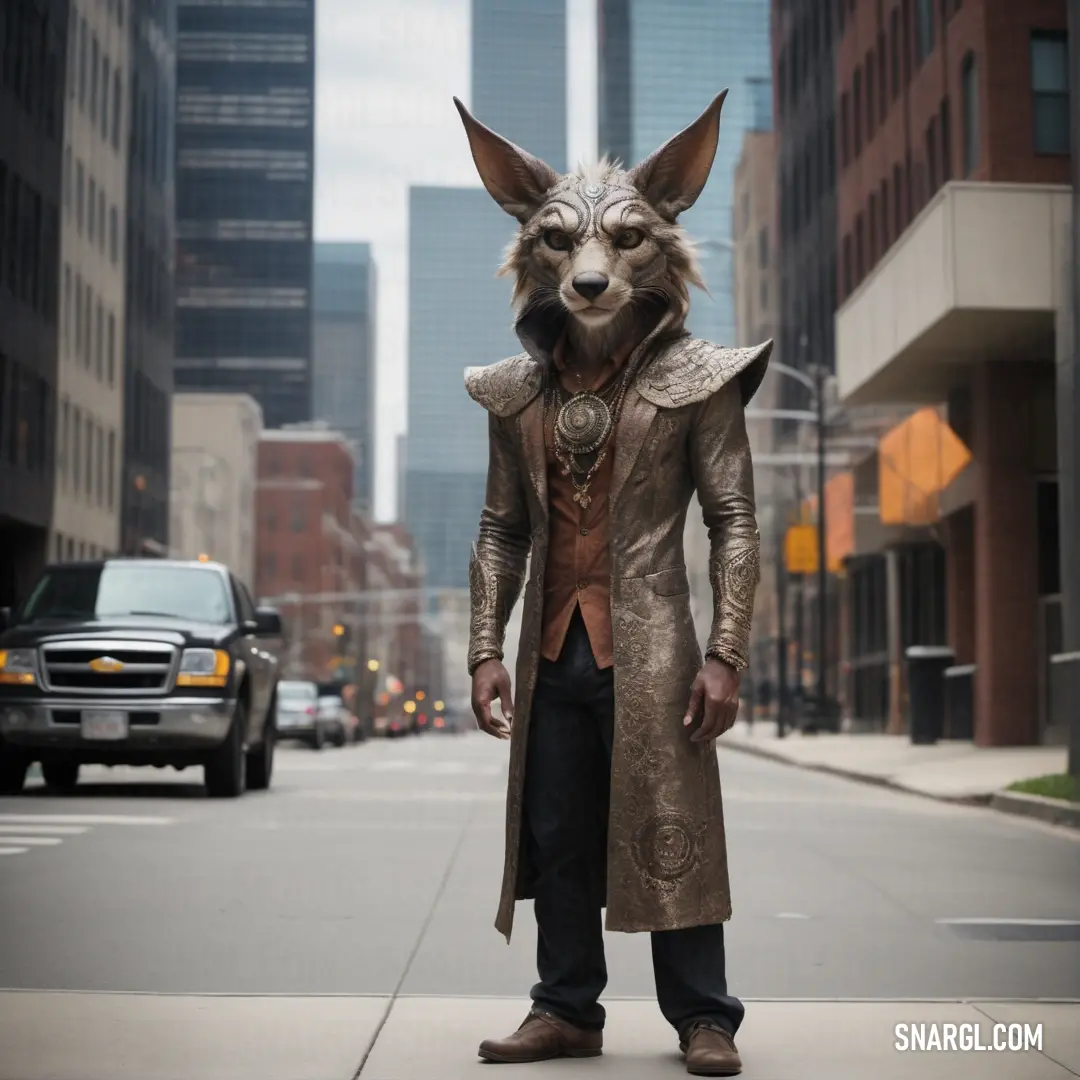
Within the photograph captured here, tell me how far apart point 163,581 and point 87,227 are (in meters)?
43.6

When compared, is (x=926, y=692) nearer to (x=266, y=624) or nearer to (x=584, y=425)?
(x=266, y=624)

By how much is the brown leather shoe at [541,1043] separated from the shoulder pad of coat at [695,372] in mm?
1729

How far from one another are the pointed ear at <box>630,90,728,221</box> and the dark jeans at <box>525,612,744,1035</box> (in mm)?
1235

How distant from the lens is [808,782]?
26734mm

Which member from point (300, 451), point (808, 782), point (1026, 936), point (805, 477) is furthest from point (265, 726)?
point (300, 451)

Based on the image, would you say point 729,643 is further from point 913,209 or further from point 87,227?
point 87,227

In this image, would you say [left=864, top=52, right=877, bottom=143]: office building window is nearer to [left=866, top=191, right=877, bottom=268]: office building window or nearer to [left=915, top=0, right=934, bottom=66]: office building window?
[left=866, top=191, right=877, bottom=268]: office building window

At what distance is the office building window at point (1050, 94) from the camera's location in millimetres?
33094

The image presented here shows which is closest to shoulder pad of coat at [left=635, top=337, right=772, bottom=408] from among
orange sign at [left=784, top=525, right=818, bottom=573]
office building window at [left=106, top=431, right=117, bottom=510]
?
orange sign at [left=784, top=525, right=818, bottom=573]

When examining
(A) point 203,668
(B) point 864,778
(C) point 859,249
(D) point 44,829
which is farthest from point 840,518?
(D) point 44,829

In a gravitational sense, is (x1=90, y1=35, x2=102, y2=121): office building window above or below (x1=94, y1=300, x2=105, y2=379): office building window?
above

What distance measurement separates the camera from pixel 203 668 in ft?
56.6

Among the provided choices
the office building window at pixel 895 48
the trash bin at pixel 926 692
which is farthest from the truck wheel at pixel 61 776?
the office building window at pixel 895 48

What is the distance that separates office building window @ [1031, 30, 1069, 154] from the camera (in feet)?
109
